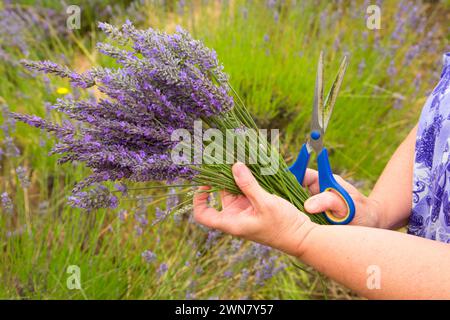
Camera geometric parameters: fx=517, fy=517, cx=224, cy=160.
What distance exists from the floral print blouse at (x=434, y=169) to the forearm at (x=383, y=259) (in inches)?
4.4

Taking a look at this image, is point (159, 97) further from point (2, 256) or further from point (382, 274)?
point (2, 256)

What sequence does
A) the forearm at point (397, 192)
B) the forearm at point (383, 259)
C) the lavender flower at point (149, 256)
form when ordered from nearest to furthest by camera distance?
the forearm at point (383, 259)
the forearm at point (397, 192)
the lavender flower at point (149, 256)

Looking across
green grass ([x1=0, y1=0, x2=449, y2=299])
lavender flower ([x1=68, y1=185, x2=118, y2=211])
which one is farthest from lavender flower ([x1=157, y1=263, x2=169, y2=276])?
lavender flower ([x1=68, y1=185, x2=118, y2=211])

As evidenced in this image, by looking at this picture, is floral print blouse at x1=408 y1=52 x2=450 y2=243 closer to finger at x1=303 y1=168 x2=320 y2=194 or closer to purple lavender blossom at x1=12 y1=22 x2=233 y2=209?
finger at x1=303 y1=168 x2=320 y2=194

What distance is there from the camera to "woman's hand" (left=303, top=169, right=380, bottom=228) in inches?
41.3

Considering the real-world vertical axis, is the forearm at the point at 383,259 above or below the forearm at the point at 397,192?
below

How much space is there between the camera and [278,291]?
199 centimetres

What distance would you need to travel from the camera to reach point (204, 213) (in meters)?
1.09

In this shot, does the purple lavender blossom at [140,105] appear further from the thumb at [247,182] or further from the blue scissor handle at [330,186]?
the blue scissor handle at [330,186]

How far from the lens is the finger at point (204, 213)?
3.49 feet

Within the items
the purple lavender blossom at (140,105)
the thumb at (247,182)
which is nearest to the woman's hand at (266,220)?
the thumb at (247,182)

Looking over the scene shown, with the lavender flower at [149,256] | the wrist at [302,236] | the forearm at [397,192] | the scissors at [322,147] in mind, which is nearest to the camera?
the wrist at [302,236]

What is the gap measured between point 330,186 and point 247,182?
0.25 m

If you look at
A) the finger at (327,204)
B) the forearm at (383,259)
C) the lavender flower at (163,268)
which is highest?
the finger at (327,204)
